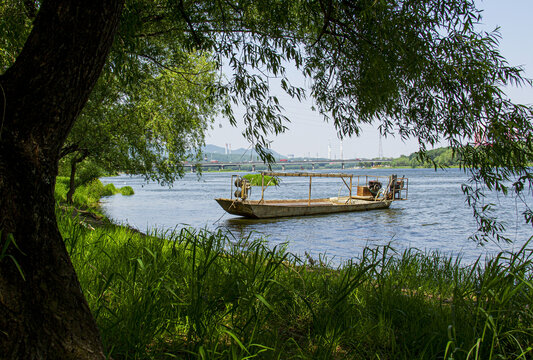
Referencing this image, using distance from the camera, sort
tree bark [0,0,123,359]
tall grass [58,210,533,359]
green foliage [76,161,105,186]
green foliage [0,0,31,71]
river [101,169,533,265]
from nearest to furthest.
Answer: tree bark [0,0,123,359] → tall grass [58,210,533,359] → green foliage [0,0,31,71] → river [101,169,533,265] → green foliage [76,161,105,186]

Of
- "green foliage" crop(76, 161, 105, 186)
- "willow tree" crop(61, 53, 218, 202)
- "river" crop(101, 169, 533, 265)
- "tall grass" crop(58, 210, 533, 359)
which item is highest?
"willow tree" crop(61, 53, 218, 202)

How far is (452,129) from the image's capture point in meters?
4.38

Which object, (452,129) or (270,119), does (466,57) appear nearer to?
(452,129)

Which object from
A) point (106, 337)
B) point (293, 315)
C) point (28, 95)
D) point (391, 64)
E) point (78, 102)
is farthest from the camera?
point (391, 64)

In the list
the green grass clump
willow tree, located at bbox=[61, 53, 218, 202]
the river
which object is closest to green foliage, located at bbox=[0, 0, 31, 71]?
willow tree, located at bbox=[61, 53, 218, 202]

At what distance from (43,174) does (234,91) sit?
126 inches

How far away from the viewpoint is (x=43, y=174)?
7.09ft

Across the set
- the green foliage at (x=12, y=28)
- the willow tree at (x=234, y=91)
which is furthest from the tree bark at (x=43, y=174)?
the green foliage at (x=12, y=28)

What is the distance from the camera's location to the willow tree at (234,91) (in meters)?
2.05

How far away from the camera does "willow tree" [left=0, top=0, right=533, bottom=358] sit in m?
2.05

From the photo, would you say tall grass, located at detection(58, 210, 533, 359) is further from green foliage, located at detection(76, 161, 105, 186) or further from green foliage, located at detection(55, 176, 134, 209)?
green foliage, located at detection(76, 161, 105, 186)

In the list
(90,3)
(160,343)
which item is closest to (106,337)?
(160,343)

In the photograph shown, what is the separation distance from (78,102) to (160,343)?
1514 millimetres

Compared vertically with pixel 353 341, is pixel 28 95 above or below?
above
